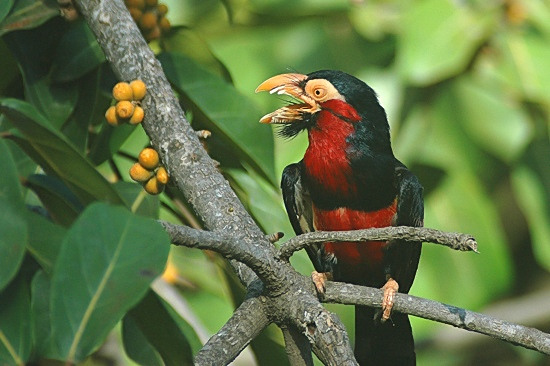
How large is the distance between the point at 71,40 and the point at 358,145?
1.09m

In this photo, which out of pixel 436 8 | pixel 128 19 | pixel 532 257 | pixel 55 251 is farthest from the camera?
pixel 532 257

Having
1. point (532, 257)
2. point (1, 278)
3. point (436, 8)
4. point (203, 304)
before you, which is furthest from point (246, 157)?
point (532, 257)

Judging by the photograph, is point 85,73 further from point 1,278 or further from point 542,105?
point 542,105

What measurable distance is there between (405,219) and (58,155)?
4.67 ft

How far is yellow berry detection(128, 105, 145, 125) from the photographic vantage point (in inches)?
81.4

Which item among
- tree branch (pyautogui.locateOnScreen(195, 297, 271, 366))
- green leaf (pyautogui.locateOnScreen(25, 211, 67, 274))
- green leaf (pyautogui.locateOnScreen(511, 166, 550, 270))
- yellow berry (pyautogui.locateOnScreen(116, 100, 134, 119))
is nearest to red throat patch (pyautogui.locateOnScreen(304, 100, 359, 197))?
yellow berry (pyautogui.locateOnScreen(116, 100, 134, 119))

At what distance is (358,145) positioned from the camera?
10.3 ft

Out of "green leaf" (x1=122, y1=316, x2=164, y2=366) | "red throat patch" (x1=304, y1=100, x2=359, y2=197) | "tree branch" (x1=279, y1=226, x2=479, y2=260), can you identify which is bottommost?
"green leaf" (x1=122, y1=316, x2=164, y2=366)

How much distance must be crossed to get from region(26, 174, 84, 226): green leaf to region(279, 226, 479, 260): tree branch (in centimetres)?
60

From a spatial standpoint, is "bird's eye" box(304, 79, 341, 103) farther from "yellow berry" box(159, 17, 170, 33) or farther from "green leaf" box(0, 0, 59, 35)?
"green leaf" box(0, 0, 59, 35)

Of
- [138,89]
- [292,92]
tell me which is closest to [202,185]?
[138,89]

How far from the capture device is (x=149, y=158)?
2107 mm

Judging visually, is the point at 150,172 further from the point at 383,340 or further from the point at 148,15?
the point at 383,340

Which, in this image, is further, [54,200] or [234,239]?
[54,200]
